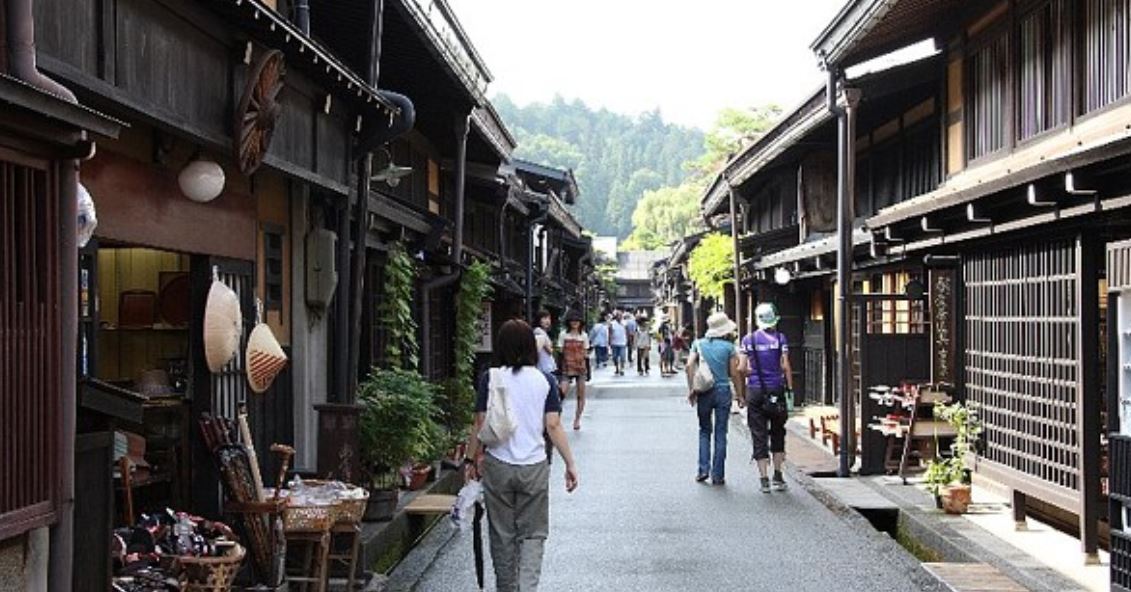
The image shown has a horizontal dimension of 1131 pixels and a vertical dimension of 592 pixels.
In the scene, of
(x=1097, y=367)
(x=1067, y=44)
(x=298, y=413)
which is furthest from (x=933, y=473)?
(x=298, y=413)

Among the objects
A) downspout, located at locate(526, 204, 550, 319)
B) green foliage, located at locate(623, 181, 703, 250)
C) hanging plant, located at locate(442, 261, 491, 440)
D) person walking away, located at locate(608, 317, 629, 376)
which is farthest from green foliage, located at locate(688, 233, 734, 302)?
green foliage, located at locate(623, 181, 703, 250)

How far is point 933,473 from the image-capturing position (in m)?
13.6

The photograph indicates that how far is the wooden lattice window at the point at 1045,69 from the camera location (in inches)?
495

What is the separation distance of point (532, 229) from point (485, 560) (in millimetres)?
23929

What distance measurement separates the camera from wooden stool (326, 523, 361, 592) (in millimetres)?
9508

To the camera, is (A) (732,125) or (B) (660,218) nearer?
(A) (732,125)

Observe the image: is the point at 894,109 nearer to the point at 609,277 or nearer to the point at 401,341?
the point at 401,341

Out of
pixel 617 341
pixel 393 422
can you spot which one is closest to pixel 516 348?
pixel 393 422

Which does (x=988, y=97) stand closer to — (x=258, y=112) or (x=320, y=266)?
(x=320, y=266)

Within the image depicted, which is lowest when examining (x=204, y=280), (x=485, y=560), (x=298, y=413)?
(x=485, y=560)

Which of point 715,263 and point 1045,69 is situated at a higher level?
point 1045,69

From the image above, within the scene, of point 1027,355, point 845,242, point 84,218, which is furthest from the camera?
point 845,242

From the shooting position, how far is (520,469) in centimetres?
887

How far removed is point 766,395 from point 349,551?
7485 millimetres
